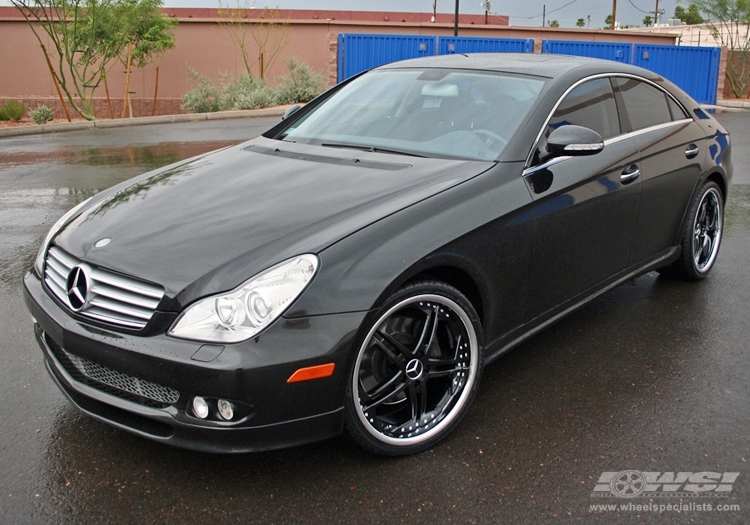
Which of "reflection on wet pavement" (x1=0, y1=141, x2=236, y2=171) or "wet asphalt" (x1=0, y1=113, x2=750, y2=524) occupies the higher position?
"reflection on wet pavement" (x1=0, y1=141, x2=236, y2=171)

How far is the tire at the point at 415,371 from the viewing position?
279 centimetres

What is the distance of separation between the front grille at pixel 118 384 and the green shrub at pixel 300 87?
60.0 ft

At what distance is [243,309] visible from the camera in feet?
8.37

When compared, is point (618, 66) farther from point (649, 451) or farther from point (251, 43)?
point (251, 43)

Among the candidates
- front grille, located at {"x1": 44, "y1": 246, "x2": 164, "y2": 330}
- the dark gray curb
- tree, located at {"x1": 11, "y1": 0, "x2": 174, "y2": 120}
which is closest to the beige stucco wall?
tree, located at {"x1": 11, "y1": 0, "x2": 174, "y2": 120}

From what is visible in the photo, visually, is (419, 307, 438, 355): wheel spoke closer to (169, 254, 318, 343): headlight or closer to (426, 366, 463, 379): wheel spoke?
(426, 366, 463, 379): wheel spoke

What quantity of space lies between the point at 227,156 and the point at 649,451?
2581 mm

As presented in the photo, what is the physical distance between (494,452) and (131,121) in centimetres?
1499

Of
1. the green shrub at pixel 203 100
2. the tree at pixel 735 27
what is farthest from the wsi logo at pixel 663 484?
the tree at pixel 735 27

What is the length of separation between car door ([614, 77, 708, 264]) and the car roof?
0.46 feet

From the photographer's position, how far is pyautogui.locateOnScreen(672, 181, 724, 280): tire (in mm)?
4828

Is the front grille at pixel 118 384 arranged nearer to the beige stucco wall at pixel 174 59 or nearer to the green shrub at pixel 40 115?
the green shrub at pixel 40 115

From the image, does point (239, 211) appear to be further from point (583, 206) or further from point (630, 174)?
point (630, 174)

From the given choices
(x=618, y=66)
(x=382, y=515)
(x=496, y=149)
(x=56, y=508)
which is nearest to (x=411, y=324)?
(x=382, y=515)
